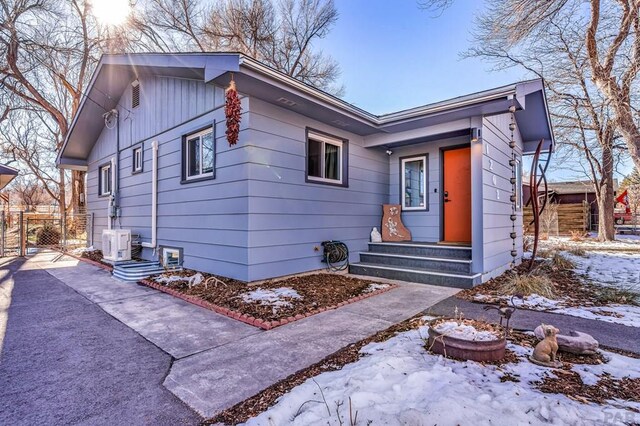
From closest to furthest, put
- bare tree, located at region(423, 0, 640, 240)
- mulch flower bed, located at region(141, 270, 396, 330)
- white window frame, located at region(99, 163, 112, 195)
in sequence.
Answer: mulch flower bed, located at region(141, 270, 396, 330)
bare tree, located at region(423, 0, 640, 240)
white window frame, located at region(99, 163, 112, 195)

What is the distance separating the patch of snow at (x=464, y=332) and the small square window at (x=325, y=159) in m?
3.55

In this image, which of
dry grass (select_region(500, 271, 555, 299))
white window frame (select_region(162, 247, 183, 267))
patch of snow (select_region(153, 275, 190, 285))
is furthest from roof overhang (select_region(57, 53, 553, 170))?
white window frame (select_region(162, 247, 183, 267))

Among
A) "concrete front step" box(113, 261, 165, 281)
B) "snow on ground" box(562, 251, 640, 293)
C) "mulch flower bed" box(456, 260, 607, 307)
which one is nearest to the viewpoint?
"mulch flower bed" box(456, 260, 607, 307)

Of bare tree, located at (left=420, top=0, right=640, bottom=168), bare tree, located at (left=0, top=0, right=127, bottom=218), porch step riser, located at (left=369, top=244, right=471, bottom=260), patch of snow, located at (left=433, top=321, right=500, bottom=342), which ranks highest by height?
bare tree, located at (left=0, top=0, right=127, bottom=218)

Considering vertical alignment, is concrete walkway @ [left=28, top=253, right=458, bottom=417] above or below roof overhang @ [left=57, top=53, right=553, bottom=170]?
below

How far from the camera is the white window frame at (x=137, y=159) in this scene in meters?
7.33

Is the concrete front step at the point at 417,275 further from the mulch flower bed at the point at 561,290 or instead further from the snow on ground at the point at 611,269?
the snow on ground at the point at 611,269

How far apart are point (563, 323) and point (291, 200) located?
379 centimetres

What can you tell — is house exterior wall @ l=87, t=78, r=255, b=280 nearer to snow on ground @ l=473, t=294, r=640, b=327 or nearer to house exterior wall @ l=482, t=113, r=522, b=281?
snow on ground @ l=473, t=294, r=640, b=327

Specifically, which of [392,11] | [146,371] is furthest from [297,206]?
[392,11]

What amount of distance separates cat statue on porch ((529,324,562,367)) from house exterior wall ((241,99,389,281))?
350 cm

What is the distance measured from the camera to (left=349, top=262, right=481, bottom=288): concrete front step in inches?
190

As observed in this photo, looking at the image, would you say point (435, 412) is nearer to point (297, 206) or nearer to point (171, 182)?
point (297, 206)

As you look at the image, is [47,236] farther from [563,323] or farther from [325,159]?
[563,323]
